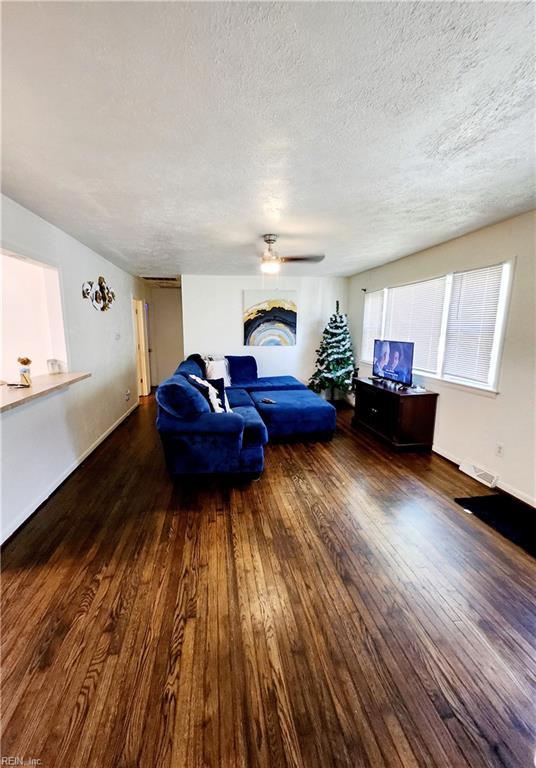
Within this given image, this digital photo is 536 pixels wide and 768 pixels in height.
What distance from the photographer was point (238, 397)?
4516 millimetres

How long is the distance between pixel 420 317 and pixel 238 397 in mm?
2804

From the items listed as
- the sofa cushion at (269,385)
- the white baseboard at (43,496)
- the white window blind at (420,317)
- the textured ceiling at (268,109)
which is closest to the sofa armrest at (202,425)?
the white baseboard at (43,496)

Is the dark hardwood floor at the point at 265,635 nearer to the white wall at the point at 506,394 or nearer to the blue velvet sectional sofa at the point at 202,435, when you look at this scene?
the blue velvet sectional sofa at the point at 202,435

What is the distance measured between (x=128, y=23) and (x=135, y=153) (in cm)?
80

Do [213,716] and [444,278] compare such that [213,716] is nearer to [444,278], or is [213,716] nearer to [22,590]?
[22,590]

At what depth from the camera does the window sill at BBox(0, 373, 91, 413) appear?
2.05 metres

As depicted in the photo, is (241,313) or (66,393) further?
(241,313)

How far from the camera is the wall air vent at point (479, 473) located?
300cm

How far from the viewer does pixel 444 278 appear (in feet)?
12.0

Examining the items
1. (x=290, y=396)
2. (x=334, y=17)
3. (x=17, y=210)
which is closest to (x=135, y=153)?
(x=334, y=17)

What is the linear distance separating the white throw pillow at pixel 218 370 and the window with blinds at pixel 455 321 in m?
2.83

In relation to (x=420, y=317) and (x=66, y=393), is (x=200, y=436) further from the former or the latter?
(x=420, y=317)

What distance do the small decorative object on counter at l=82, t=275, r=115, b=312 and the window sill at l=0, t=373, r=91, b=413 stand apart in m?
1.18

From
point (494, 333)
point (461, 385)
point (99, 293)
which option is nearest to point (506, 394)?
point (461, 385)
